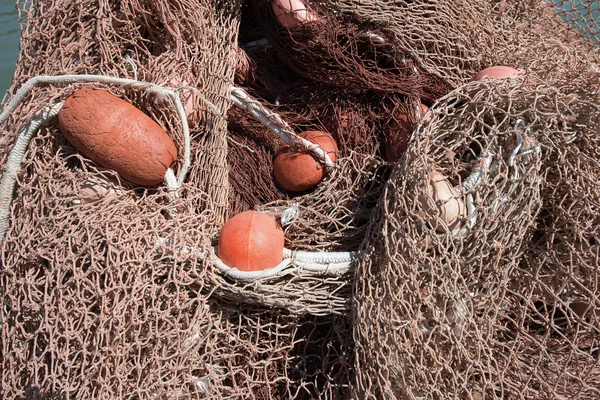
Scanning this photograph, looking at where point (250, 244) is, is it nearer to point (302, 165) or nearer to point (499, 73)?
point (302, 165)

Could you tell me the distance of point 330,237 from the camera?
6.19 feet

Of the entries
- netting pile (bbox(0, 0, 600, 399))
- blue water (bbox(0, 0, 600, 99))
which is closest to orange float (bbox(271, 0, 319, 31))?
netting pile (bbox(0, 0, 600, 399))

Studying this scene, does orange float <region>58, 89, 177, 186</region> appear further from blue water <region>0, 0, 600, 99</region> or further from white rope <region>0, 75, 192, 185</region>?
blue water <region>0, 0, 600, 99</region>

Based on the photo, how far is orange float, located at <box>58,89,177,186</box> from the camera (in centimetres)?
→ 161

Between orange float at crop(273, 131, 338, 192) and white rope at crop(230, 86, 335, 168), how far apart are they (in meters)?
0.03

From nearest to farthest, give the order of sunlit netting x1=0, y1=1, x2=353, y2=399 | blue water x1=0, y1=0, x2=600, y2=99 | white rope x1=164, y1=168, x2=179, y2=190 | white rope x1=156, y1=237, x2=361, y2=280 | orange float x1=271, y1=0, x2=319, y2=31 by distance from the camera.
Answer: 1. sunlit netting x1=0, y1=1, x2=353, y2=399
2. white rope x1=156, y1=237, x2=361, y2=280
3. white rope x1=164, y1=168, x2=179, y2=190
4. orange float x1=271, y1=0, x2=319, y2=31
5. blue water x1=0, y1=0, x2=600, y2=99

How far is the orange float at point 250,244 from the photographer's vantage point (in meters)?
1.65

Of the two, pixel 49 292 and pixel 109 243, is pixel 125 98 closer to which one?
pixel 109 243

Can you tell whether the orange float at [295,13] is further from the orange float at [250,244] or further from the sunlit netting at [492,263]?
the orange float at [250,244]

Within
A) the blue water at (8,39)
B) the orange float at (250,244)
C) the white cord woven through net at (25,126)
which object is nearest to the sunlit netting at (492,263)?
the orange float at (250,244)

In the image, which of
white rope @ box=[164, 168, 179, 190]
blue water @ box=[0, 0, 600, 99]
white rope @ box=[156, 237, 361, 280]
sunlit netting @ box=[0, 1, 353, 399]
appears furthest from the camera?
blue water @ box=[0, 0, 600, 99]

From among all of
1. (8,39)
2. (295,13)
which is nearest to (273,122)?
(295,13)

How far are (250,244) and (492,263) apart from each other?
0.76 meters

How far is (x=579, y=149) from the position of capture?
5.44ft
